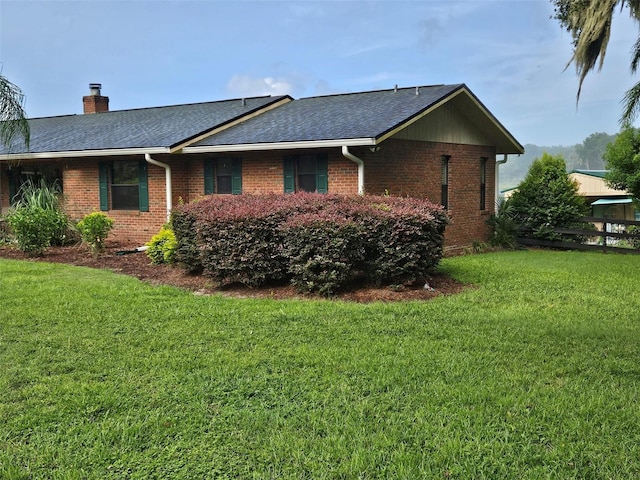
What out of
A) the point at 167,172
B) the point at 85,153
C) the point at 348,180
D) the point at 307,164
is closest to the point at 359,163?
the point at 348,180

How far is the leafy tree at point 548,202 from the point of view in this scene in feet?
52.2

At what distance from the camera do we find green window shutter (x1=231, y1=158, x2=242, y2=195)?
517 inches

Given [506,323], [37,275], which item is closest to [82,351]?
[506,323]

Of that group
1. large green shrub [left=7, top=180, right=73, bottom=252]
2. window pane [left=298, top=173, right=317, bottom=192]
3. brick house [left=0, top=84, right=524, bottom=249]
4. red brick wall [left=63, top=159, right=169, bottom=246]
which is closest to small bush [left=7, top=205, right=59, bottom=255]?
large green shrub [left=7, top=180, right=73, bottom=252]

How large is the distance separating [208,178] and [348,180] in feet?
12.4

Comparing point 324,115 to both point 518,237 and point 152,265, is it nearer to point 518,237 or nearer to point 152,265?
point 152,265

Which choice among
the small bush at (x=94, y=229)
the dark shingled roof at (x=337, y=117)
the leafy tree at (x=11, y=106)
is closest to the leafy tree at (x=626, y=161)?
the dark shingled roof at (x=337, y=117)

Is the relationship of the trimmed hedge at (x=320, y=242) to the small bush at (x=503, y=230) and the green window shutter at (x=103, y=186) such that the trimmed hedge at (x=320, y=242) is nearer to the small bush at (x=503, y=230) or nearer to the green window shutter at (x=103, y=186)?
the green window shutter at (x=103, y=186)

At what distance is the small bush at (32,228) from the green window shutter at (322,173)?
6027 millimetres

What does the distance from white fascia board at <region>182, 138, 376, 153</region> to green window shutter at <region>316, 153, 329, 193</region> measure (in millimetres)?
698

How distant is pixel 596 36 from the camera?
28.5 ft

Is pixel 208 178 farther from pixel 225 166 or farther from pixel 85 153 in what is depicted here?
pixel 85 153

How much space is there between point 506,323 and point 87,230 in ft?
29.4

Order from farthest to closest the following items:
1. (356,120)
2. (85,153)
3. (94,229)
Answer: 1. (85,153)
2. (356,120)
3. (94,229)
